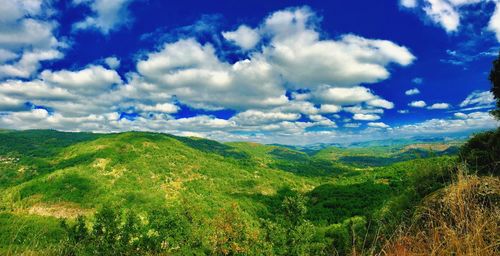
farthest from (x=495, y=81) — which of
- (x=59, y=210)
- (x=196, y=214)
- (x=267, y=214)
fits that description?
(x=59, y=210)

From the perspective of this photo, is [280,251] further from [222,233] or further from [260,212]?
[260,212]

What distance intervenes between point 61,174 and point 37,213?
42.1 m

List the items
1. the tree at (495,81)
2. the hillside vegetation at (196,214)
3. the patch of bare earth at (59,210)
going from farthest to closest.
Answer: the patch of bare earth at (59,210), the tree at (495,81), the hillside vegetation at (196,214)

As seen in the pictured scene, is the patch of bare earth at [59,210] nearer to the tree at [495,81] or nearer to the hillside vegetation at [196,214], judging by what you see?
the hillside vegetation at [196,214]

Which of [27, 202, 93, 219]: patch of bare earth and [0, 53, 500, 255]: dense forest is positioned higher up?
[0, 53, 500, 255]: dense forest

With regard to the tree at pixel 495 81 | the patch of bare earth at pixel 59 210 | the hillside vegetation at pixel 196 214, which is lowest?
the patch of bare earth at pixel 59 210

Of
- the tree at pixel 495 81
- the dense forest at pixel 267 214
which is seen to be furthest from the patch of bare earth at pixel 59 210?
the tree at pixel 495 81

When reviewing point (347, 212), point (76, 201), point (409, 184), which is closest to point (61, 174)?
point (76, 201)

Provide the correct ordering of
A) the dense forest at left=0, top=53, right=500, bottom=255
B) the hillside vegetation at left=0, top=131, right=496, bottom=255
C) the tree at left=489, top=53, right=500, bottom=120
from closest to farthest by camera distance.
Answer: the dense forest at left=0, top=53, right=500, bottom=255
the hillside vegetation at left=0, top=131, right=496, bottom=255
the tree at left=489, top=53, right=500, bottom=120

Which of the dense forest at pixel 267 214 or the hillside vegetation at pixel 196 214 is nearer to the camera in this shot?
the dense forest at pixel 267 214

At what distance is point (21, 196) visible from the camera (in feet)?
504

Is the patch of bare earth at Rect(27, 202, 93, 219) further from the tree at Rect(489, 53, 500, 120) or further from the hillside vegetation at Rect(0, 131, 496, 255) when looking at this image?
the tree at Rect(489, 53, 500, 120)

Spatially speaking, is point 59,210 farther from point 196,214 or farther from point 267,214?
point 196,214

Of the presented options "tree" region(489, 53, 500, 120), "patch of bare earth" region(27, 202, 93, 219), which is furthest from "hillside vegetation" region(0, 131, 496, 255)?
"tree" region(489, 53, 500, 120)
